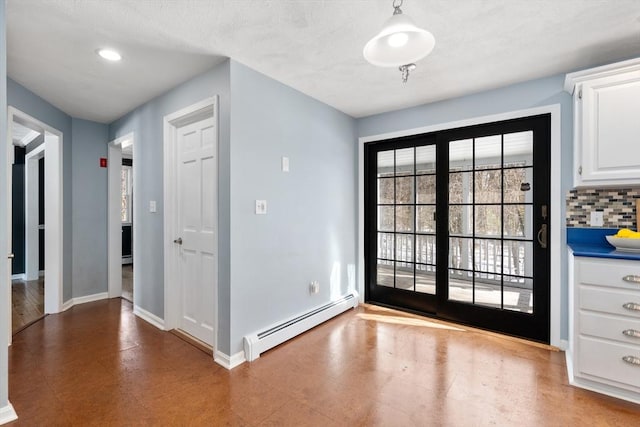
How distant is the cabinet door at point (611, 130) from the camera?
2.13 metres

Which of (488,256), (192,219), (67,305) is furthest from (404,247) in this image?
(67,305)

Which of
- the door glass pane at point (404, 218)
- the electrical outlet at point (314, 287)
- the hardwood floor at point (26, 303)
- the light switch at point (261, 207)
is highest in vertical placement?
the light switch at point (261, 207)

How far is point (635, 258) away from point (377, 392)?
1.87m

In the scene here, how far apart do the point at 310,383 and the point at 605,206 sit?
9.03 ft

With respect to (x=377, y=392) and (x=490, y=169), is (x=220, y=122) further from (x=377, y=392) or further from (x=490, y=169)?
(x=490, y=169)

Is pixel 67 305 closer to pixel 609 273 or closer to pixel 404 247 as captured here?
pixel 404 247

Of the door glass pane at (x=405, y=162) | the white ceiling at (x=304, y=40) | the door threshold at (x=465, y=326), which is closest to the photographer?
the white ceiling at (x=304, y=40)

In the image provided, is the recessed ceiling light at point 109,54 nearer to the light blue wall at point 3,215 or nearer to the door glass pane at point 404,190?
the light blue wall at point 3,215

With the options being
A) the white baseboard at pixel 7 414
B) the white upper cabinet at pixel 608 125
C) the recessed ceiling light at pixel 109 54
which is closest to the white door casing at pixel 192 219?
the recessed ceiling light at pixel 109 54

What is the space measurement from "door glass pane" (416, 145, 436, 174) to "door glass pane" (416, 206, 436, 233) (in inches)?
17.2

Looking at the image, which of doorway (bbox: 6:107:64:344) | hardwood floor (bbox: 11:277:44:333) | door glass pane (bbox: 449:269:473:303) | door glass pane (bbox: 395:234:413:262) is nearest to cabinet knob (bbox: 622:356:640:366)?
door glass pane (bbox: 449:269:473:303)

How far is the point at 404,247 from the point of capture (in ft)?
12.0

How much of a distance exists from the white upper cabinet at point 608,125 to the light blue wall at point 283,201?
2.24m

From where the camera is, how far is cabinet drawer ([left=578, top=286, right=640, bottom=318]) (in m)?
1.94
